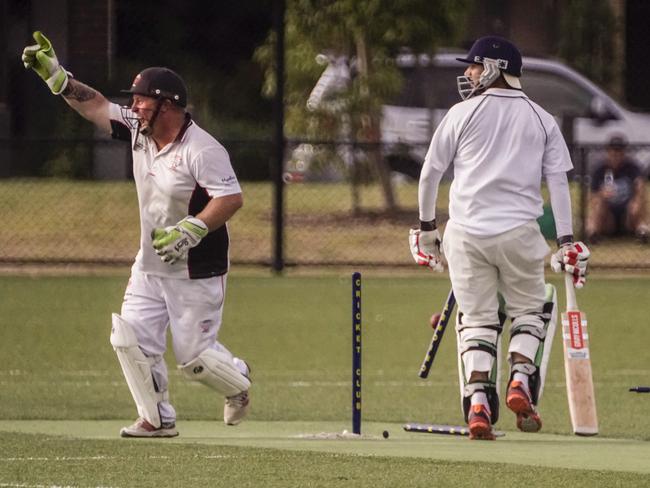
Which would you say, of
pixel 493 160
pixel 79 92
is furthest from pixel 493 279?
pixel 79 92

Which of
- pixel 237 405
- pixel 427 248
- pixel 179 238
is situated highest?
pixel 179 238

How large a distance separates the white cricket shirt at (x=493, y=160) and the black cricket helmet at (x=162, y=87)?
131cm

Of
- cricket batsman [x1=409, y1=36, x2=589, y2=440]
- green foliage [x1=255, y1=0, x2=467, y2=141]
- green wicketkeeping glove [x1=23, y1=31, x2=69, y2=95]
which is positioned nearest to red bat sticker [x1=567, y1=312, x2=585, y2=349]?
cricket batsman [x1=409, y1=36, x2=589, y2=440]

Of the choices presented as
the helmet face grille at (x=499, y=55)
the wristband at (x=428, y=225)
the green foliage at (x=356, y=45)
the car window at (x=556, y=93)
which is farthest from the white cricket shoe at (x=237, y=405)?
the car window at (x=556, y=93)

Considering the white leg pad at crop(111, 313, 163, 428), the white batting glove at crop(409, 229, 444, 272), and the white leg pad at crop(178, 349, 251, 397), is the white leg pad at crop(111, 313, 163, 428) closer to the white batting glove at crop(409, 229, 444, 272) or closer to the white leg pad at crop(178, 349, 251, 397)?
the white leg pad at crop(178, 349, 251, 397)

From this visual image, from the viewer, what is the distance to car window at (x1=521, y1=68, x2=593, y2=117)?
78.6 feet

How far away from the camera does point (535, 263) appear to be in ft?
29.8

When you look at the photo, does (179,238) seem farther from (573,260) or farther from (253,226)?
(253,226)

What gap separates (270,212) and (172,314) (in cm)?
1144

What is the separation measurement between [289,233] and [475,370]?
1143cm

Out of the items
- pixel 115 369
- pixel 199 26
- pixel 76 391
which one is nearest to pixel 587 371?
pixel 76 391

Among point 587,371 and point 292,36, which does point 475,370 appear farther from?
point 292,36

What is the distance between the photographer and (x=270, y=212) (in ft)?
67.8

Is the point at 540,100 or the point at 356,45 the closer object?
the point at 356,45
